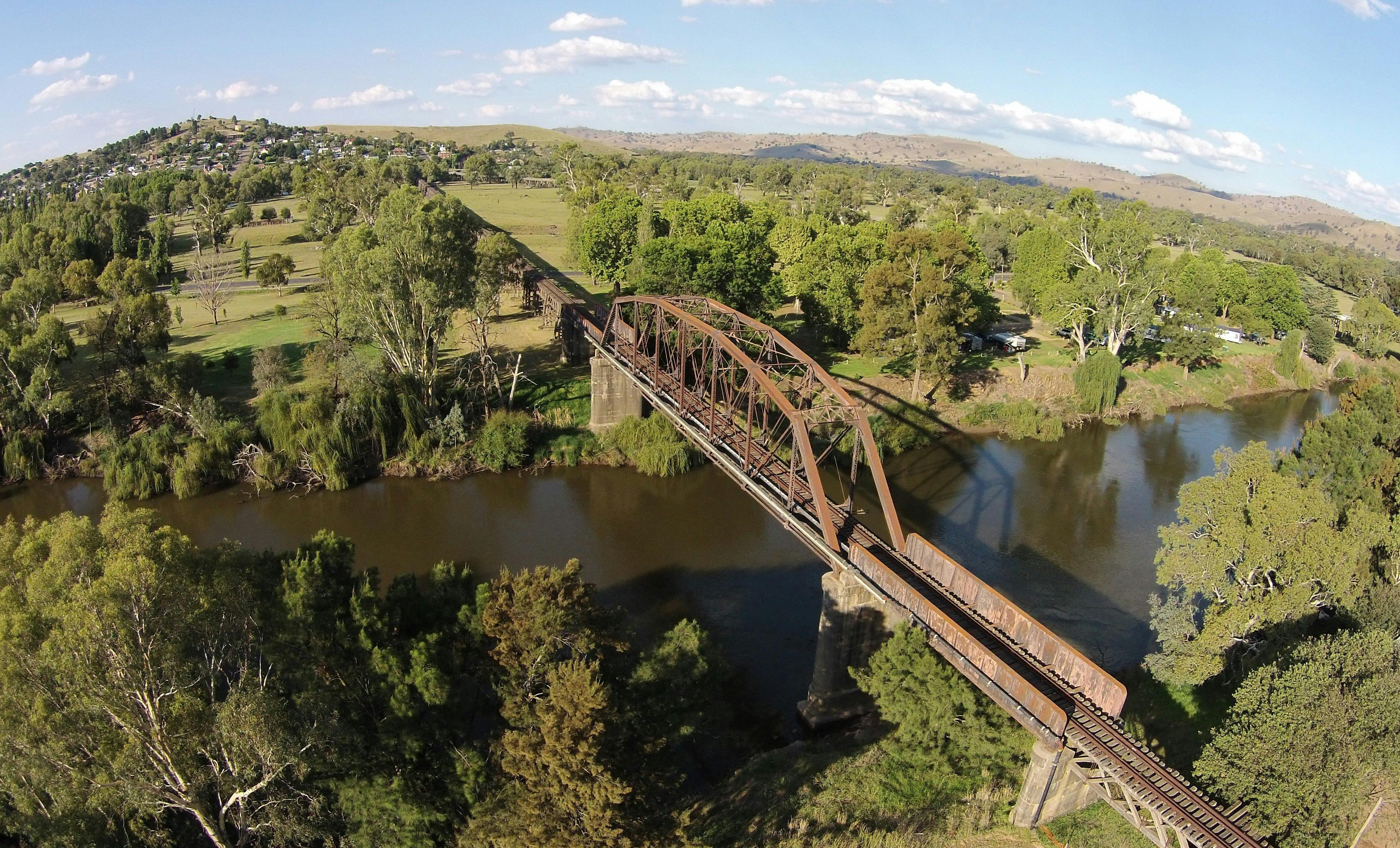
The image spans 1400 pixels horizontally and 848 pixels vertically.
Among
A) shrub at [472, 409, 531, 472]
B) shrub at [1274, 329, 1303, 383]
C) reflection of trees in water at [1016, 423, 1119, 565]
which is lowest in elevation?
reflection of trees in water at [1016, 423, 1119, 565]

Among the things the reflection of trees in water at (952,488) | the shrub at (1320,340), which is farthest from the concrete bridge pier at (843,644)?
the shrub at (1320,340)

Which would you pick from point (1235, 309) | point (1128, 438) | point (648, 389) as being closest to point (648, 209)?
point (648, 389)

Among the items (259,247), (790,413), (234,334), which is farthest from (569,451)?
(259,247)

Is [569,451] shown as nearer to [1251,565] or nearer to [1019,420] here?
[1019,420]

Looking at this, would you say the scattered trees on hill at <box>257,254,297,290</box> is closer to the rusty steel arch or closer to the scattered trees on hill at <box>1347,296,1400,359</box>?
the rusty steel arch

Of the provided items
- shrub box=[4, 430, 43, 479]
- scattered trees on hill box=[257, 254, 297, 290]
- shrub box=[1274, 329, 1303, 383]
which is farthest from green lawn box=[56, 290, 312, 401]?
shrub box=[1274, 329, 1303, 383]

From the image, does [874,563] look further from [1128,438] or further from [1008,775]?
[1128,438]
